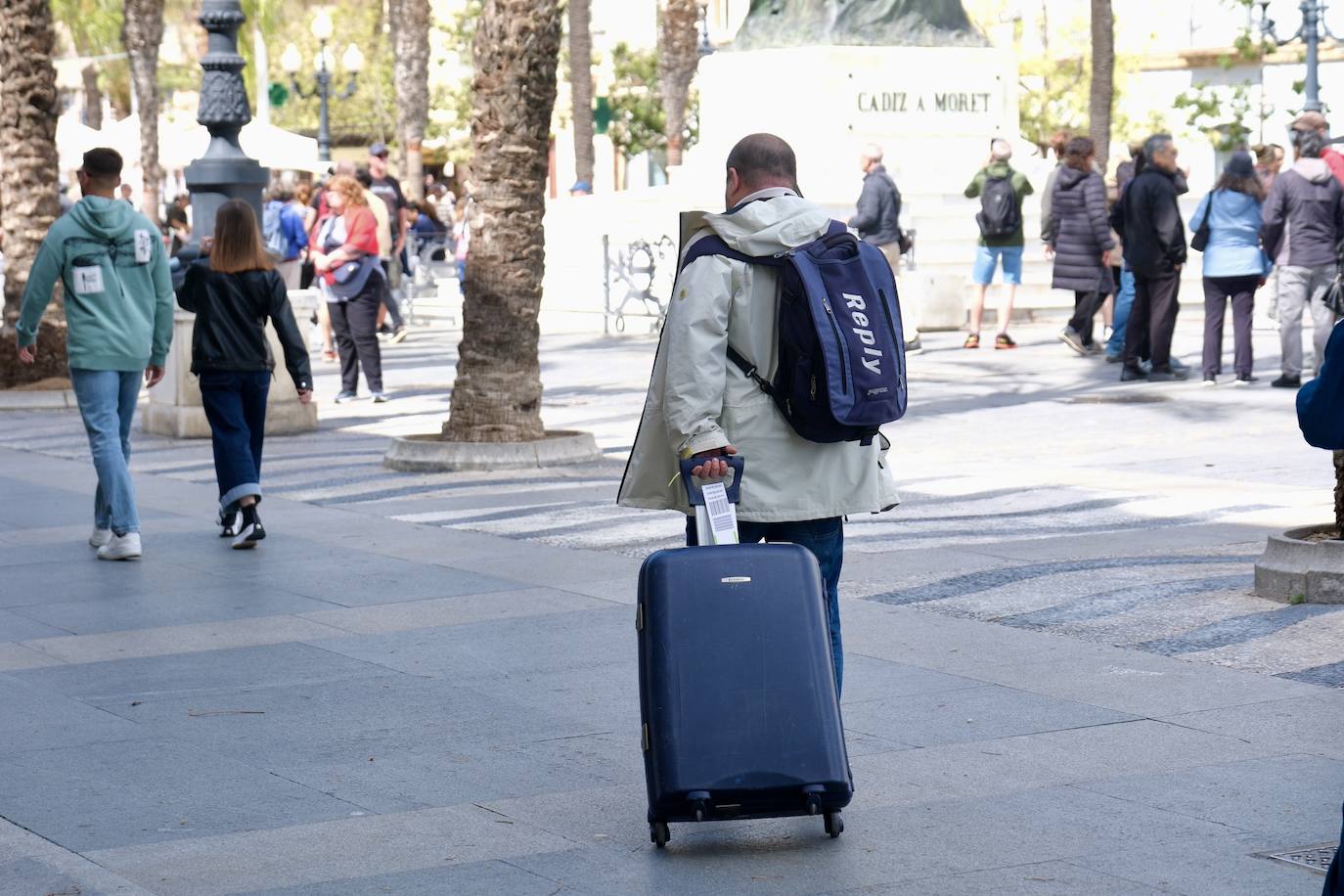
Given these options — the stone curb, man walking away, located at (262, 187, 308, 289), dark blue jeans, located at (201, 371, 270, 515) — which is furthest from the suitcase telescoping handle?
man walking away, located at (262, 187, 308, 289)

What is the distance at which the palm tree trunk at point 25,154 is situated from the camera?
711 inches

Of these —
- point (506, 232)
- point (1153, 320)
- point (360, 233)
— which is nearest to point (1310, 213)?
point (1153, 320)

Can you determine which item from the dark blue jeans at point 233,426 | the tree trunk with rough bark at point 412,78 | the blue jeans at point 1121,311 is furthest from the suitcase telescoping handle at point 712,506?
the tree trunk with rough bark at point 412,78

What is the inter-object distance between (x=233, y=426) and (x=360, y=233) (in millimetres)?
6509

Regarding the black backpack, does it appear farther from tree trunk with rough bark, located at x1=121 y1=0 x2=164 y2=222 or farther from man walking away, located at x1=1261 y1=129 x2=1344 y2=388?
tree trunk with rough bark, located at x1=121 y1=0 x2=164 y2=222

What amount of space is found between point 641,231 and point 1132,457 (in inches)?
627

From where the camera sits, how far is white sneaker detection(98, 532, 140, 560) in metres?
9.62

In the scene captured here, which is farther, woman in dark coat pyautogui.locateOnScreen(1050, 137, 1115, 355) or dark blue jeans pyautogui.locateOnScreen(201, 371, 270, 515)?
woman in dark coat pyautogui.locateOnScreen(1050, 137, 1115, 355)

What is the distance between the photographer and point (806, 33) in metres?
27.9

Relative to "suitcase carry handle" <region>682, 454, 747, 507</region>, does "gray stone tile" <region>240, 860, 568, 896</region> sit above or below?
below

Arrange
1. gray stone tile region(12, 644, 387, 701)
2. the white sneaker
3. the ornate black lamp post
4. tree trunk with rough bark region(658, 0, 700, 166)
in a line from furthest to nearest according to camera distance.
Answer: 1. tree trunk with rough bark region(658, 0, 700, 166)
2. the ornate black lamp post
3. the white sneaker
4. gray stone tile region(12, 644, 387, 701)

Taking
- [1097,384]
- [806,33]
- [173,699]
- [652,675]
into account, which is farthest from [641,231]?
[652,675]

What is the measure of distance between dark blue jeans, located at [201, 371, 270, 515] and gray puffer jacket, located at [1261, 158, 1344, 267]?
8541 millimetres

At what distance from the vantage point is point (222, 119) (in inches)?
640
